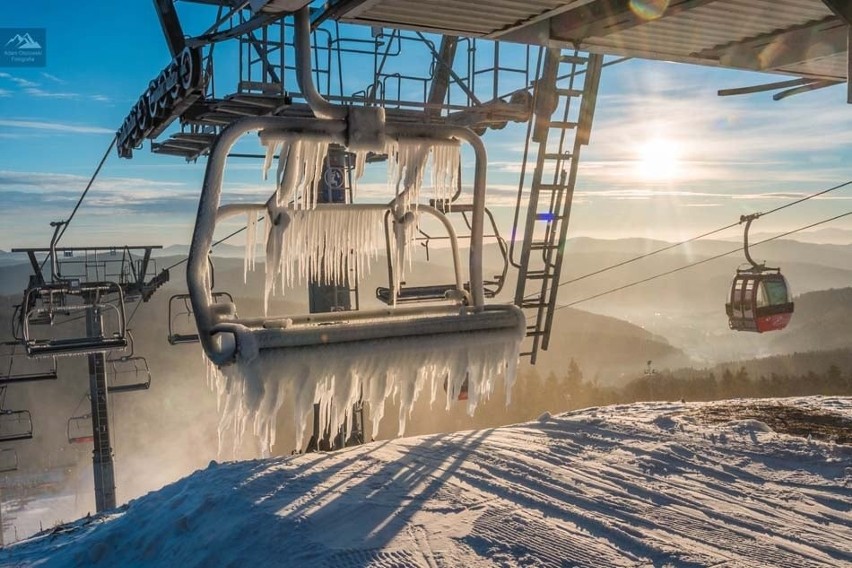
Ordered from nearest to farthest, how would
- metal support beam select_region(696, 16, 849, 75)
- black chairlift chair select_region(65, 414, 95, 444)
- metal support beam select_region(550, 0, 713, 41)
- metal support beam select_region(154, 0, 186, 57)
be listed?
metal support beam select_region(550, 0, 713, 41) < metal support beam select_region(696, 16, 849, 75) < metal support beam select_region(154, 0, 186, 57) < black chairlift chair select_region(65, 414, 95, 444)

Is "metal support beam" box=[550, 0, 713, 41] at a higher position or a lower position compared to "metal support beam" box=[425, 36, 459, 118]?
lower

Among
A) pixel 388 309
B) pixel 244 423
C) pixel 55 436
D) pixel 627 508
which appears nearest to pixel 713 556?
pixel 627 508

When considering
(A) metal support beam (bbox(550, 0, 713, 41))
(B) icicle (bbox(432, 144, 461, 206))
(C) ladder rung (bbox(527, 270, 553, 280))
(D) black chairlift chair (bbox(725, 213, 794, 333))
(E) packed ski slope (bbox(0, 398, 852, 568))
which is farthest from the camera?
(D) black chairlift chair (bbox(725, 213, 794, 333))

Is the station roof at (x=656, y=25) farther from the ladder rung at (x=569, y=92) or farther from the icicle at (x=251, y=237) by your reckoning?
the ladder rung at (x=569, y=92)

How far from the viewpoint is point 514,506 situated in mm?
4785

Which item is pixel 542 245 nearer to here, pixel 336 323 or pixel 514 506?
pixel 514 506

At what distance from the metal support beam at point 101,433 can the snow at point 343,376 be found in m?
14.0

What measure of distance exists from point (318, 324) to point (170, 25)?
5479 mm

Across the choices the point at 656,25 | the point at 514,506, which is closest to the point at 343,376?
the point at 514,506

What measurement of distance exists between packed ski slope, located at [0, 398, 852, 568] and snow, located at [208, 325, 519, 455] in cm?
160

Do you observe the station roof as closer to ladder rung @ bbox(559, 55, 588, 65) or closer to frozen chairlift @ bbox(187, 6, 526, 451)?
frozen chairlift @ bbox(187, 6, 526, 451)

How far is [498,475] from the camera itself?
18.0 feet

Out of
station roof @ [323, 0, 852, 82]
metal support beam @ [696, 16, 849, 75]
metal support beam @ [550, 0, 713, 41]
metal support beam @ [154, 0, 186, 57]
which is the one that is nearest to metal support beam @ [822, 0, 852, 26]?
station roof @ [323, 0, 852, 82]

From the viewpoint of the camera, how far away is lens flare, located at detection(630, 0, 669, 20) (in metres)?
3.68
